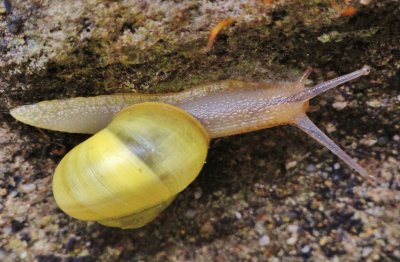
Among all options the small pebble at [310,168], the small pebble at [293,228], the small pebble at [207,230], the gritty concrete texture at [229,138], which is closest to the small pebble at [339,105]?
the gritty concrete texture at [229,138]

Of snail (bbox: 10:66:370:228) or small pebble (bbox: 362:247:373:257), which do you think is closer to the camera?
snail (bbox: 10:66:370:228)

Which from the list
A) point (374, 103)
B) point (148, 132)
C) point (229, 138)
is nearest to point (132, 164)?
point (148, 132)

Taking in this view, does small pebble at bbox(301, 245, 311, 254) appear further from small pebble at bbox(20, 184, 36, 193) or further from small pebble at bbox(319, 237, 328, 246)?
small pebble at bbox(20, 184, 36, 193)

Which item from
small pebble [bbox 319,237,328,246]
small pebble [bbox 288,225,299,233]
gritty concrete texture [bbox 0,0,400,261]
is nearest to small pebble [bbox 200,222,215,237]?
gritty concrete texture [bbox 0,0,400,261]

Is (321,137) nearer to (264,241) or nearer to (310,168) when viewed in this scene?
(310,168)

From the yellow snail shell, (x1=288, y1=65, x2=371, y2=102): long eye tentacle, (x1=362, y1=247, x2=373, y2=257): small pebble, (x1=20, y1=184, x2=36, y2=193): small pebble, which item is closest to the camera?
the yellow snail shell

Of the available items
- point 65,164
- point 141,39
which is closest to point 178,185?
point 65,164

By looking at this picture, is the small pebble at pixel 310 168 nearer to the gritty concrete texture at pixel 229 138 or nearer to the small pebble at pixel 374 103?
the gritty concrete texture at pixel 229 138
